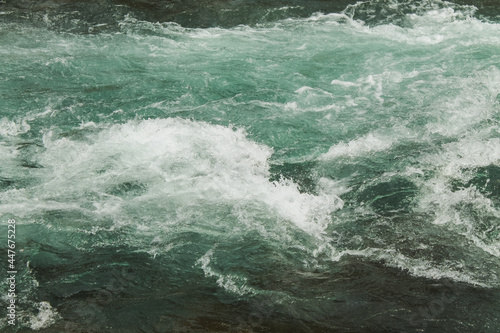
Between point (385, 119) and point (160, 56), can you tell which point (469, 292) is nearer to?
point (385, 119)

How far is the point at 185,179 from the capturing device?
7312 mm

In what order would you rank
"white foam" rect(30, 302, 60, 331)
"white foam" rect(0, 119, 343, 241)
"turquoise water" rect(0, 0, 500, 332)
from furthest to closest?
"white foam" rect(0, 119, 343, 241), "turquoise water" rect(0, 0, 500, 332), "white foam" rect(30, 302, 60, 331)

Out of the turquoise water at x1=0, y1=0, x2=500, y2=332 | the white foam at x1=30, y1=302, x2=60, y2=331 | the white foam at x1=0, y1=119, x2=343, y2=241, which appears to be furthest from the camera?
the white foam at x1=0, y1=119, x2=343, y2=241

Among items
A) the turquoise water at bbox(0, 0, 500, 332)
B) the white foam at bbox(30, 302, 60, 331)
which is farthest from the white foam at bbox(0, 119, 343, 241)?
the white foam at bbox(30, 302, 60, 331)

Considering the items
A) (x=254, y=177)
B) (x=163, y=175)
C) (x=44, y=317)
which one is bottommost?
(x=44, y=317)

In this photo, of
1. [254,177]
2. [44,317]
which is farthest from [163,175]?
[44,317]

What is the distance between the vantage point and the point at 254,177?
7.36 m

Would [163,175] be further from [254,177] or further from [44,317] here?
[44,317]

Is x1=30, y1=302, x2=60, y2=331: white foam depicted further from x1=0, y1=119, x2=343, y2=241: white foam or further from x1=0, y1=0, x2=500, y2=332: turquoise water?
x1=0, y1=119, x2=343, y2=241: white foam

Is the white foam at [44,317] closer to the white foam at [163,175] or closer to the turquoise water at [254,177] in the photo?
the turquoise water at [254,177]

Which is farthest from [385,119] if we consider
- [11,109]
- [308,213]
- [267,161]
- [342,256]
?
[11,109]

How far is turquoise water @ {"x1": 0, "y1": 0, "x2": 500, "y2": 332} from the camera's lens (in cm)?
525

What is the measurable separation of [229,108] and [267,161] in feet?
5.69

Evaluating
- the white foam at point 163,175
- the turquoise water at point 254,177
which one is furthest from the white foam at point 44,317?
the white foam at point 163,175
